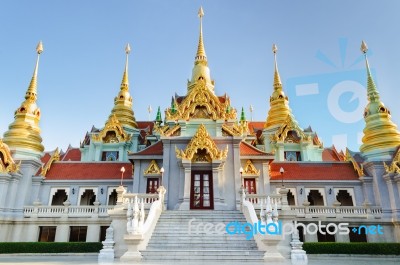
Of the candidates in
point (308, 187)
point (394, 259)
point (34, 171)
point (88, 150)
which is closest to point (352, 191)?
point (308, 187)

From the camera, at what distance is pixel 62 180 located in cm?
2309

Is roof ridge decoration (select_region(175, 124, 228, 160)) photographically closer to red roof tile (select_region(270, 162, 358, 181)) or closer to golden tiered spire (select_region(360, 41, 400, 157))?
red roof tile (select_region(270, 162, 358, 181))

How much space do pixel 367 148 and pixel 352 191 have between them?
366 centimetres

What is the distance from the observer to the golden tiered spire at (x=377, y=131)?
23.0m

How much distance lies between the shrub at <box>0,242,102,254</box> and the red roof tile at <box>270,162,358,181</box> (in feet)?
40.3

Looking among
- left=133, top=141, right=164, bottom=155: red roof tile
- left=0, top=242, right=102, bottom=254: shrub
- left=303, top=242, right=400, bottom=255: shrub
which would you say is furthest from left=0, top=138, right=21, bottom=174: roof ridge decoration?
left=303, top=242, right=400, bottom=255: shrub

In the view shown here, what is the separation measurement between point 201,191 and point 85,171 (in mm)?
9851

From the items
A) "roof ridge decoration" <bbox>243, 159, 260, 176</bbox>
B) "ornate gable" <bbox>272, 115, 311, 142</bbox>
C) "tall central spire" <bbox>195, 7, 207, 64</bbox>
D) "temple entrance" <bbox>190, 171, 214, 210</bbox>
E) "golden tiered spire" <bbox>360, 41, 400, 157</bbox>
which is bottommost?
"temple entrance" <bbox>190, 171, 214, 210</bbox>

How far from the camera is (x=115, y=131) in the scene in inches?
1307

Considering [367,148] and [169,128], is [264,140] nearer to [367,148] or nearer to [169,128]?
[367,148]

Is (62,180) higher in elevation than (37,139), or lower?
lower

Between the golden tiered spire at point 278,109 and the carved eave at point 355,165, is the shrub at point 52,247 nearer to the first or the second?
the carved eave at point 355,165

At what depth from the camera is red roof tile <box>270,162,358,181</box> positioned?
2289 cm

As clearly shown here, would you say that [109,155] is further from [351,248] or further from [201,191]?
[351,248]
